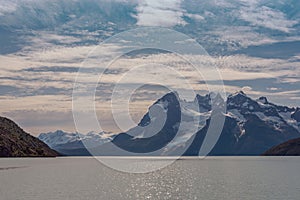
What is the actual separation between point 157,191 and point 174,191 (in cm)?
544

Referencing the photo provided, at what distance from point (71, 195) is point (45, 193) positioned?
9320 millimetres

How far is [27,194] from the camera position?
5207 inches

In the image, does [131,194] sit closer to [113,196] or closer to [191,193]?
[113,196]

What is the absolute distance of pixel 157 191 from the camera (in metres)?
149

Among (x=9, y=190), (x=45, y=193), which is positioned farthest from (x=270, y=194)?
(x=9, y=190)

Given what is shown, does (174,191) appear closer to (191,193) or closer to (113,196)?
(191,193)

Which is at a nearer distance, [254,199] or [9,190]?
[254,199]

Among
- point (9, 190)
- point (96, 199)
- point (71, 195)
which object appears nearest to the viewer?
point (96, 199)

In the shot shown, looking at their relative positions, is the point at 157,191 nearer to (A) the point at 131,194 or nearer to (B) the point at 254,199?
(A) the point at 131,194

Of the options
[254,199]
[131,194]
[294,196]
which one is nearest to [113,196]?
[131,194]

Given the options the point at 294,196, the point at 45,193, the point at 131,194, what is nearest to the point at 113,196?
the point at 131,194

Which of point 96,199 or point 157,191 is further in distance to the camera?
point 157,191

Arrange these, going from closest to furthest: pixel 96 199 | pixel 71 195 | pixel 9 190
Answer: pixel 96 199, pixel 71 195, pixel 9 190

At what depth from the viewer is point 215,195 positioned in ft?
437
